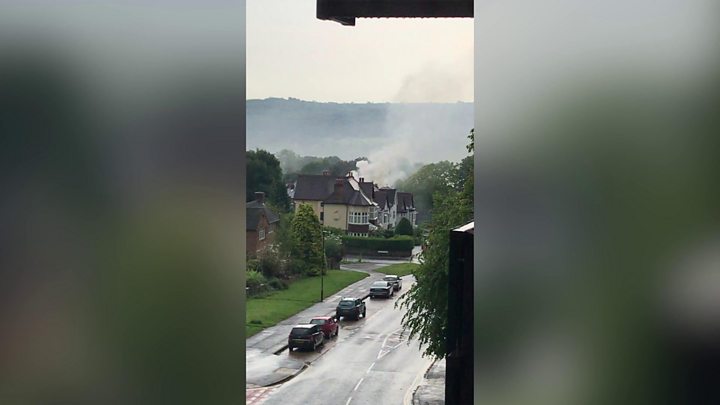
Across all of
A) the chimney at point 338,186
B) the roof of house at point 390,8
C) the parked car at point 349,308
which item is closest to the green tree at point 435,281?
the parked car at point 349,308

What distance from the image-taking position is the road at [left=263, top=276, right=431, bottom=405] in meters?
5.21

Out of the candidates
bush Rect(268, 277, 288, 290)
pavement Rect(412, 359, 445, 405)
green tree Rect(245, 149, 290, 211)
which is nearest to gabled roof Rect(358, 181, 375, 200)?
green tree Rect(245, 149, 290, 211)

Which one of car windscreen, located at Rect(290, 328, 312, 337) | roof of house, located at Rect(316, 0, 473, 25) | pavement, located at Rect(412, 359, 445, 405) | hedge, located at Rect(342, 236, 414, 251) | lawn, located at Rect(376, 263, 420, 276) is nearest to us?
roof of house, located at Rect(316, 0, 473, 25)

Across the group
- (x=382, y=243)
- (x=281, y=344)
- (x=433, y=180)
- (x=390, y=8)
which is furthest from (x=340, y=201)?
(x=390, y=8)

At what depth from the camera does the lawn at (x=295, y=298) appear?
17.7 feet

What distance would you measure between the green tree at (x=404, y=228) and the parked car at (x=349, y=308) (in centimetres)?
68

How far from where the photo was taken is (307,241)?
225 inches

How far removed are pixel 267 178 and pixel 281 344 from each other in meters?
1.39

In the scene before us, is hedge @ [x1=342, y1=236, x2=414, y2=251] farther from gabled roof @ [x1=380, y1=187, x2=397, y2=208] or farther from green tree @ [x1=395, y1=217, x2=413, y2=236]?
gabled roof @ [x1=380, y1=187, x2=397, y2=208]

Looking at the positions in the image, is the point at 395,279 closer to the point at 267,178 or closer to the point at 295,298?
the point at 295,298

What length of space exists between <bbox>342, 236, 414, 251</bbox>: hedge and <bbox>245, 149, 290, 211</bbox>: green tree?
61 centimetres

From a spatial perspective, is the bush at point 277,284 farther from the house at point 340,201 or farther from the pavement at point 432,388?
the pavement at point 432,388

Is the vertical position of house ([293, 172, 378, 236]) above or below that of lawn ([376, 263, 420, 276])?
above
